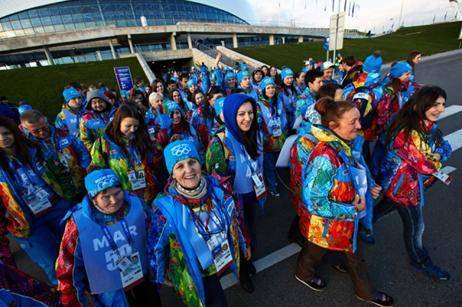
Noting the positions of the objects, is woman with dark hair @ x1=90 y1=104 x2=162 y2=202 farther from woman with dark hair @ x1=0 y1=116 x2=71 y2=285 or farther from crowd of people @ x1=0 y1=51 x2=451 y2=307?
woman with dark hair @ x1=0 y1=116 x2=71 y2=285

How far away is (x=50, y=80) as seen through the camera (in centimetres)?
2027

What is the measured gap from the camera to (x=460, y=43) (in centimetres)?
2897

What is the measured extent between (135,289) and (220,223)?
1024mm

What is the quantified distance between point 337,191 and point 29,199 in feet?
9.93

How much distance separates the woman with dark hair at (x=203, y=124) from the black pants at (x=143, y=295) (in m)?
2.85

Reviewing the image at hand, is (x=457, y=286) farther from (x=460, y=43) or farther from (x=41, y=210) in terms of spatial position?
(x=460, y=43)

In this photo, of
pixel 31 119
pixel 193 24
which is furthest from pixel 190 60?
pixel 31 119

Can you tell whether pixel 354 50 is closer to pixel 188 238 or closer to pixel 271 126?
pixel 271 126

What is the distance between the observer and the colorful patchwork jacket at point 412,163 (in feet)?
7.24

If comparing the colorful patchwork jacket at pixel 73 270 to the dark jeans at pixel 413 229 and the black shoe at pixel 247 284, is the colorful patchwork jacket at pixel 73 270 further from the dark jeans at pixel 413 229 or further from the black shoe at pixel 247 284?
the dark jeans at pixel 413 229

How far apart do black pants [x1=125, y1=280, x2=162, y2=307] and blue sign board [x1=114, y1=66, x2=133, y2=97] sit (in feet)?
28.0

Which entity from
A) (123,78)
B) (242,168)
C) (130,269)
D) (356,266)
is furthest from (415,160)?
(123,78)

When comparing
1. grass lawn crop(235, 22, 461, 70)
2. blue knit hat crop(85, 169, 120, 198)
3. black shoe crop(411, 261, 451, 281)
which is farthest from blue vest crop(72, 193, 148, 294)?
grass lawn crop(235, 22, 461, 70)

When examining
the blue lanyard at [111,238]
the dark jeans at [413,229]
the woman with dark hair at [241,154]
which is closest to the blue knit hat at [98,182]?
the blue lanyard at [111,238]
